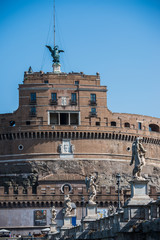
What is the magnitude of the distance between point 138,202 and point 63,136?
71504 mm

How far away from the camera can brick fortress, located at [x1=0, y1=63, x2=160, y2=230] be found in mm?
99250

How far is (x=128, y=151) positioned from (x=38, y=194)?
648 inches

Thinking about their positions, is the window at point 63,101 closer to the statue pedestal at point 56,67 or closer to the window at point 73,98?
the window at point 73,98

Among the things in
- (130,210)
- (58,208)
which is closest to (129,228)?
(130,210)

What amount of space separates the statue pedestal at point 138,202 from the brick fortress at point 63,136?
67228 millimetres

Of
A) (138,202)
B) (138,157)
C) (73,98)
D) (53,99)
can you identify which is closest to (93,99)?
(73,98)

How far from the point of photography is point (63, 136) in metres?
99.7

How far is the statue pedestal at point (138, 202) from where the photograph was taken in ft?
92.6

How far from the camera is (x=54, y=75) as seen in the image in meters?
103

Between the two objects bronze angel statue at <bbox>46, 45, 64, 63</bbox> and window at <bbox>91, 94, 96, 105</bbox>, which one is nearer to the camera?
window at <bbox>91, 94, 96, 105</bbox>

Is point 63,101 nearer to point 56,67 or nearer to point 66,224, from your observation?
point 56,67

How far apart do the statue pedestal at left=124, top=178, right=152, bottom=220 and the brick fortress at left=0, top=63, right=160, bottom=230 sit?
67.2 m

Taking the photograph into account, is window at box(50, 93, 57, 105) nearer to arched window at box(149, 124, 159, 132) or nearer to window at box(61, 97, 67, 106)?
window at box(61, 97, 67, 106)

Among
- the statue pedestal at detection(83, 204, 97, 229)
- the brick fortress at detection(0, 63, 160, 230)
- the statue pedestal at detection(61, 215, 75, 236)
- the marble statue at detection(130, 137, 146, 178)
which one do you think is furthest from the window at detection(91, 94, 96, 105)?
the marble statue at detection(130, 137, 146, 178)
